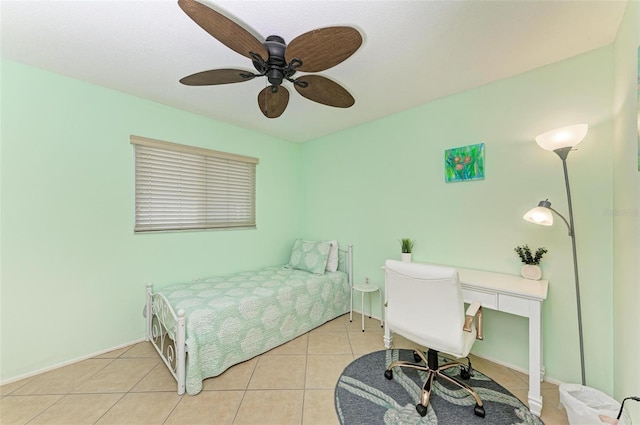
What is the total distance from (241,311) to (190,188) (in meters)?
1.61

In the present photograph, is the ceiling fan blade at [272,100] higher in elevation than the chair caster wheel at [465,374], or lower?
higher

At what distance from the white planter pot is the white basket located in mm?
722

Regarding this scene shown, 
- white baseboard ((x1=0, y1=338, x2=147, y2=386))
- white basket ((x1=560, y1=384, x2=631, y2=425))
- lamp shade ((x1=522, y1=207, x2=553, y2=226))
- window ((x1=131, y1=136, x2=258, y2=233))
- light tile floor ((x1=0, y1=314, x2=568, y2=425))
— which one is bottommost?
light tile floor ((x1=0, y1=314, x2=568, y2=425))

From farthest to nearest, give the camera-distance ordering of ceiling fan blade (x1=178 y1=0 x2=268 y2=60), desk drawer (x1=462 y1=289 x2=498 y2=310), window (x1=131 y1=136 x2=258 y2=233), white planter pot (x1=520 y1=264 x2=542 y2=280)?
window (x1=131 y1=136 x2=258 y2=233), white planter pot (x1=520 y1=264 x2=542 y2=280), desk drawer (x1=462 y1=289 x2=498 y2=310), ceiling fan blade (x1=178 y1=0 x2=268 y2=60)

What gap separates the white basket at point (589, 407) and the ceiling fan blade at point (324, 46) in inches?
91.1

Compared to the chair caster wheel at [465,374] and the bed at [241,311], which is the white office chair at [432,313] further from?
the bed at [241,311]

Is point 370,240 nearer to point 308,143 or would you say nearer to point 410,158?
point 410,158

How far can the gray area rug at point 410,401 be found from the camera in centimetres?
160

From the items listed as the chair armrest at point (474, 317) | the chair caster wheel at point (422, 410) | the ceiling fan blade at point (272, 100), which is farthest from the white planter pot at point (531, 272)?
the ceiling fan blade at point (272, 100)

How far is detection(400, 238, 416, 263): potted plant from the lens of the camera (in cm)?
269

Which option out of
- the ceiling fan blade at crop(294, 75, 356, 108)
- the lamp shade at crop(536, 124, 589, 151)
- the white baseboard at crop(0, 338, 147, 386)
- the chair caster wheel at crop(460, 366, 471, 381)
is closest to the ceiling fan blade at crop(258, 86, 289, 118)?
the ceiling fan blade at crop(294, 75, 356, 108)

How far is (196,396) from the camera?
1.83m

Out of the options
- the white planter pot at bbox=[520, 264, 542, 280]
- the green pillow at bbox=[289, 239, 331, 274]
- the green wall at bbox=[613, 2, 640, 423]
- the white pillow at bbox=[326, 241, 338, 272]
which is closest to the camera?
the green wall at bbox=[613, 2, 640, 423]

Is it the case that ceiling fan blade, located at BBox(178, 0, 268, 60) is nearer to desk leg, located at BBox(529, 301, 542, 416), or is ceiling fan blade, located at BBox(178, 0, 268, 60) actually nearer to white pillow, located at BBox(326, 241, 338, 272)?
desk leg, located at BBox(529, 301, 542, 416)
